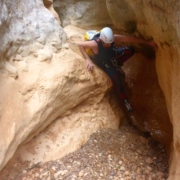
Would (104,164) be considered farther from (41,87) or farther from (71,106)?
(41,87)

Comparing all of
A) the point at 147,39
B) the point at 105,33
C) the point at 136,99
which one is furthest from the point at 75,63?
the point at 136,99

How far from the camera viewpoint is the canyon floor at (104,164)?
222 cm

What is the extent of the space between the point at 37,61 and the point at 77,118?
71cm

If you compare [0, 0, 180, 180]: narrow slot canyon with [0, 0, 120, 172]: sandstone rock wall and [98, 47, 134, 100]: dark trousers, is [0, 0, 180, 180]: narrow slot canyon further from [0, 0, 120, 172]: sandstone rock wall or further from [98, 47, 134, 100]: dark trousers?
[98, 47, 134, 100]: dark trousers

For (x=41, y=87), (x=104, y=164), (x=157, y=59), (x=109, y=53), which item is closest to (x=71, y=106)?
(x=41, y=87)

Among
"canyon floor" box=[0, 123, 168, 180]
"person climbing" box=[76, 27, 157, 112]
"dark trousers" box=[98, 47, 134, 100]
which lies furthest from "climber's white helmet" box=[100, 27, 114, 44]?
"canyon floor" box=[0, 123, 168, 180]

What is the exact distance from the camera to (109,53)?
3070 mm

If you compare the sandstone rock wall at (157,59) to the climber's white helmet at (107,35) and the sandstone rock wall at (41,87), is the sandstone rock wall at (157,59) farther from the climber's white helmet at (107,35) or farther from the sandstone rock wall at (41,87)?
the sandstone rock wall at (41,87)

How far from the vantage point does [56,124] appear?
2527 millimetres

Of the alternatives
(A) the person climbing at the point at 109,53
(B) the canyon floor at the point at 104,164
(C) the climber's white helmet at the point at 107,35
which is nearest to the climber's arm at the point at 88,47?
(A) the person climbing at the point at 109,53

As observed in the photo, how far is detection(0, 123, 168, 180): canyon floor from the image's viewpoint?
222 centimetres

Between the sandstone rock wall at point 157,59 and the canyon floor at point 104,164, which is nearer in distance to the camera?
the sandstone rock wall at point 157,59

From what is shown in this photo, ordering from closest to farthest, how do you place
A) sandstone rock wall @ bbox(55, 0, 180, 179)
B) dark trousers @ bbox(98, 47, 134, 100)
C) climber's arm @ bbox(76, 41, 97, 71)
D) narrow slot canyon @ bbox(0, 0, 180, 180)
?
sandstone rock wall @ bbox(55, 0, 180, 179)
narrow slot canyon @ bbox(0, 0, 180, 180)
climber's arm @ bbox(76, 41, 97, 71)
dark trousers @ bbox(98, 47, 134, 100)

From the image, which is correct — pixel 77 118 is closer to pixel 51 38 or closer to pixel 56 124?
pixel 56 124
